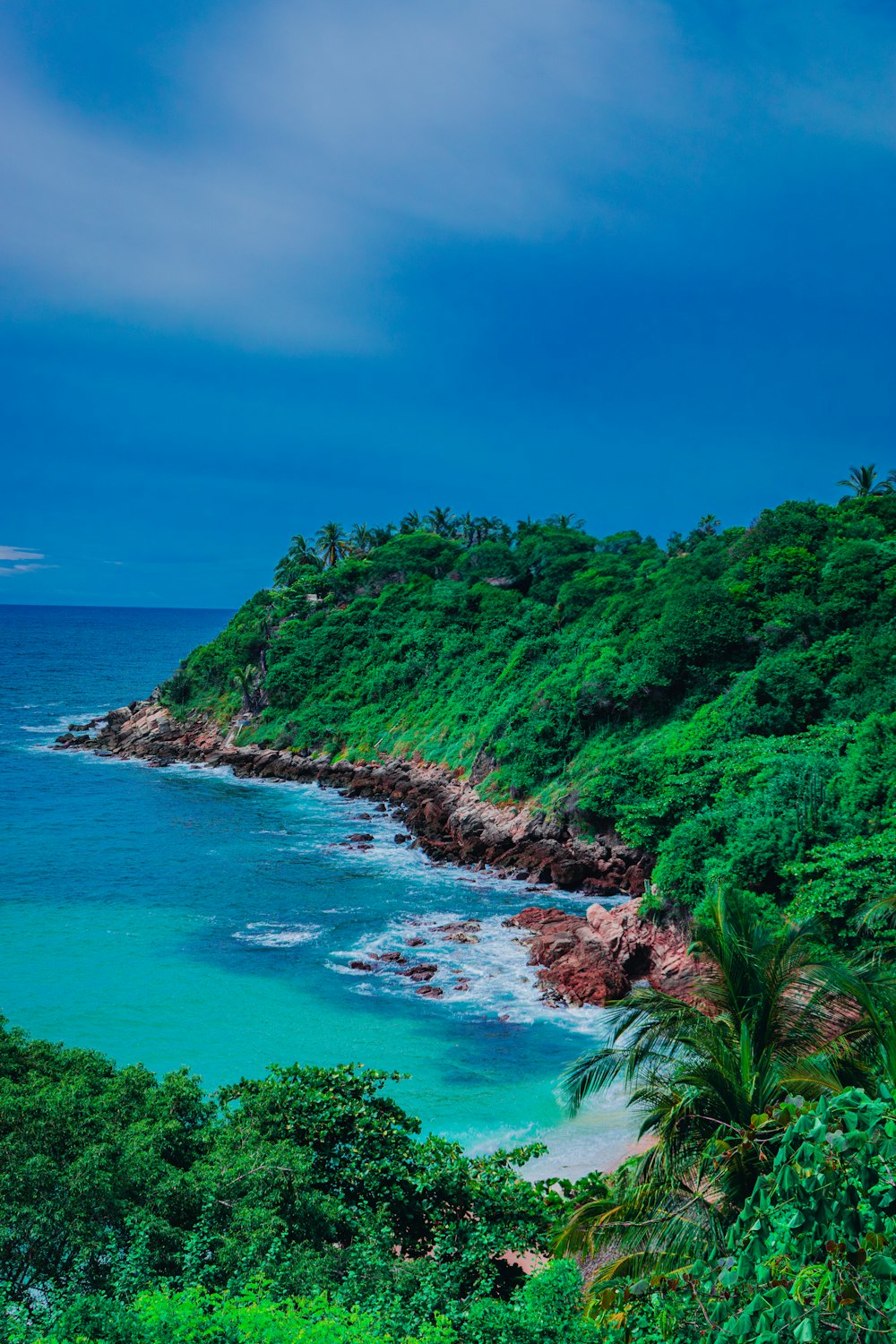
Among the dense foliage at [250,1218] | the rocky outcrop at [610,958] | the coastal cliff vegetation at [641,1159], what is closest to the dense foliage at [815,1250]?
the coastal cliff vegetation at [641,1159]

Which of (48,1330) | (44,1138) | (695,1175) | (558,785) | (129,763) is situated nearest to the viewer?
(48,1330)

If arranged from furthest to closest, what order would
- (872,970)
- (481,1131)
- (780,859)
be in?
1. (780,859)
2. (481,1131)
3. (872,970)

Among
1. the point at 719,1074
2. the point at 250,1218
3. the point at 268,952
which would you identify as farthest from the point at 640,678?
the point at 250,1218

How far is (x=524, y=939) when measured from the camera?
2853 centimetres

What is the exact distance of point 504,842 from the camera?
3800 cm

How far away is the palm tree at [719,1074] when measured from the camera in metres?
9.27

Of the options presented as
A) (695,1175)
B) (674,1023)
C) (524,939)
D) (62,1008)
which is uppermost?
(674,1023)

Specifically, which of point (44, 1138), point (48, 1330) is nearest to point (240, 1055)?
point (44, 1138)

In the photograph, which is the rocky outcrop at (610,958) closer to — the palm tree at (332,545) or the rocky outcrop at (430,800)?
the rocky outcrop at (430,800)

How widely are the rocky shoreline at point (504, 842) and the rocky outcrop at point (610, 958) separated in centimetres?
3

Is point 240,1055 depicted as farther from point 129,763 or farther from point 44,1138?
point 129,763

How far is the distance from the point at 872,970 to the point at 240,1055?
1542cm

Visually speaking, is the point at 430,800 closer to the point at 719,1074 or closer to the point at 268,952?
the point at 268,952

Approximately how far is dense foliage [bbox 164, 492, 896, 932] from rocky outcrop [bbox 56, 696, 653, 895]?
49.7 inches
